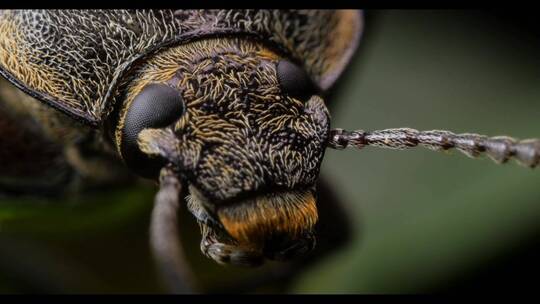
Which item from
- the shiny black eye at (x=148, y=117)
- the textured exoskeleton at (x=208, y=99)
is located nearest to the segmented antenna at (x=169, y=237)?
the textured exoskeleton at (x=208, y=99)

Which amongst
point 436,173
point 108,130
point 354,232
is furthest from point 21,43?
point 436,173

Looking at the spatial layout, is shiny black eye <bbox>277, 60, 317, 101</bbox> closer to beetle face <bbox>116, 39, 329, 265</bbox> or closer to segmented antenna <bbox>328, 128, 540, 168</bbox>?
beetle face <bbox>116, 39, 329, 265</bbox>

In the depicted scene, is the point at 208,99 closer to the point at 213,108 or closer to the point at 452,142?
the point at 213,108

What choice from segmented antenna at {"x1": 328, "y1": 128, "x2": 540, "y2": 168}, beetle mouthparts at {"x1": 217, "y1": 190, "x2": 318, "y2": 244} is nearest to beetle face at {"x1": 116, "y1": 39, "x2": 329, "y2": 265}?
beetle mouthparts at {"x1": 217, "y1": 190, "x2": 318, "y2": 244}

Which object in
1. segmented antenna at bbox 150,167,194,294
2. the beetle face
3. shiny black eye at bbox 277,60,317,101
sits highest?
shiny black eye at bbox 277,60,317,101

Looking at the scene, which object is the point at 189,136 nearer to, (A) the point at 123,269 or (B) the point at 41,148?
(B) the point at 41,148

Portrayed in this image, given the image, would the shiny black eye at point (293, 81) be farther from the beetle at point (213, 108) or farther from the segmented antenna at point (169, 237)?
Answer: the segmented antenna at point (169, 237)

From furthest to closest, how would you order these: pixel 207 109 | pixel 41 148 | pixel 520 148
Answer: pixel 41 148, pixel 207 109, pixel 520 148

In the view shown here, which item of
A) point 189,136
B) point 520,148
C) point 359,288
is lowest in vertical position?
point 359,288
